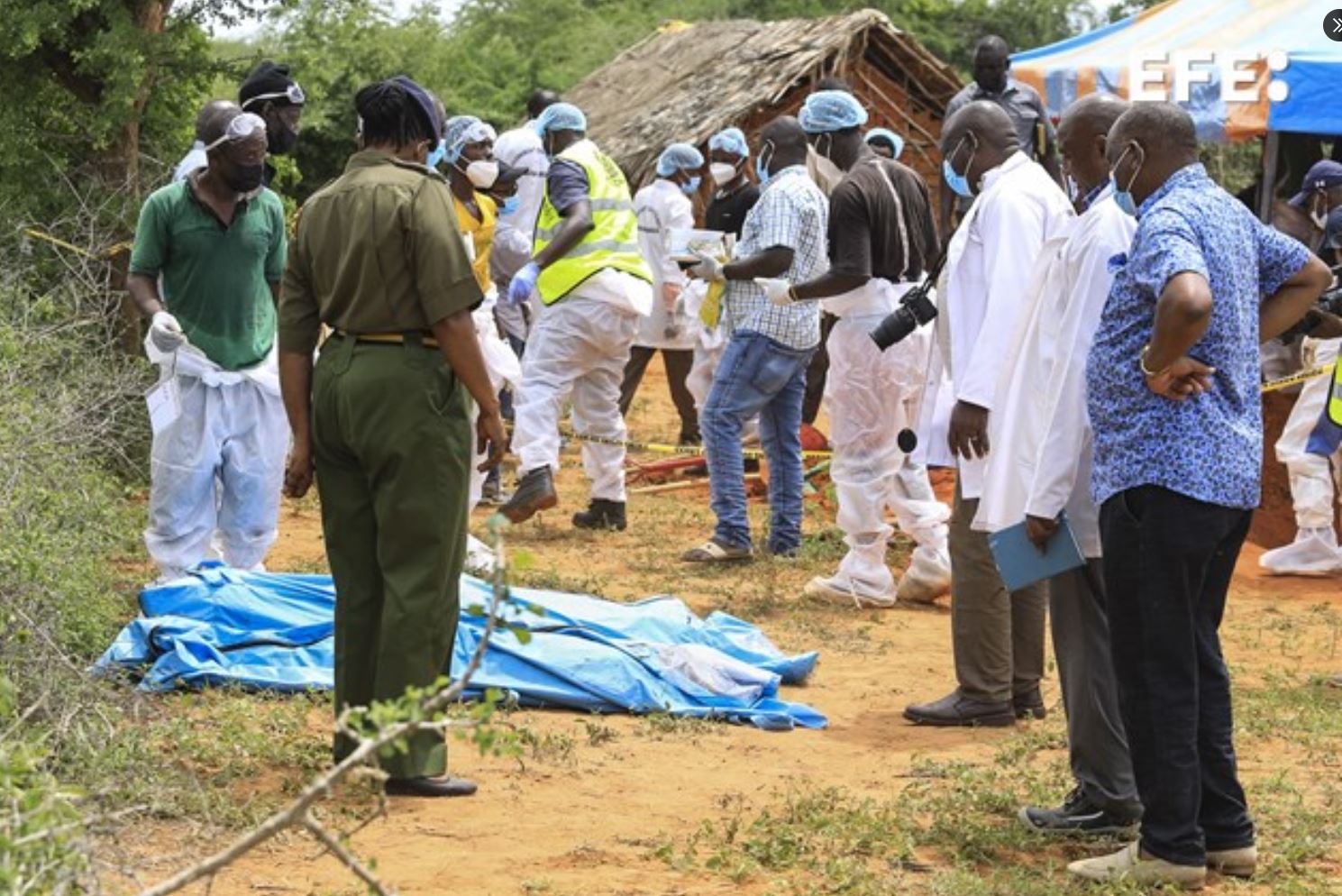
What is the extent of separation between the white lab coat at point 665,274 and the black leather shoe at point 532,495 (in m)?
3.40

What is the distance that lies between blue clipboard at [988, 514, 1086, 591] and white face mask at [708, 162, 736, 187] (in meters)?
7.32

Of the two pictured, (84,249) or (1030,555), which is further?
(84,249)

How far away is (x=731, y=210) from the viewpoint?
517 inches

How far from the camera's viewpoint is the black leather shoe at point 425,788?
6301 millimetres

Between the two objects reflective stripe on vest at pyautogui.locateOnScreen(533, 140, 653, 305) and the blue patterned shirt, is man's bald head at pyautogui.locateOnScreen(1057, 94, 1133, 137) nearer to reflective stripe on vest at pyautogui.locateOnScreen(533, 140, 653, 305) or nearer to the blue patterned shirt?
the blue patterned shirt

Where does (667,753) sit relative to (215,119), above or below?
below

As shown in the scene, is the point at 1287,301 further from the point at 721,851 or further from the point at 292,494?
the point at 292,494

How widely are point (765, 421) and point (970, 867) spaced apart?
5.28 m

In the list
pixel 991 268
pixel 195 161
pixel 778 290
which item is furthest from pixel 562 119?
pixel 991 268

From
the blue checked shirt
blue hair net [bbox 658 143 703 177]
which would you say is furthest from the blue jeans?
blue hair net [bbox 658 143 703 177]

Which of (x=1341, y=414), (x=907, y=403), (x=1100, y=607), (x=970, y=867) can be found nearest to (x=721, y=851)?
(x=970, y=867)

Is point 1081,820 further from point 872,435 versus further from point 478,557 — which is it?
point 478,557

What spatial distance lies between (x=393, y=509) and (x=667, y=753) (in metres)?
1.47

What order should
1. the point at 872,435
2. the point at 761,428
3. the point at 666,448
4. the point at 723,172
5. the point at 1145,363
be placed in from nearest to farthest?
the point at 1145,363, the point at 872,435, the point at 761,428, the point at 666,448, the point at 723,172
